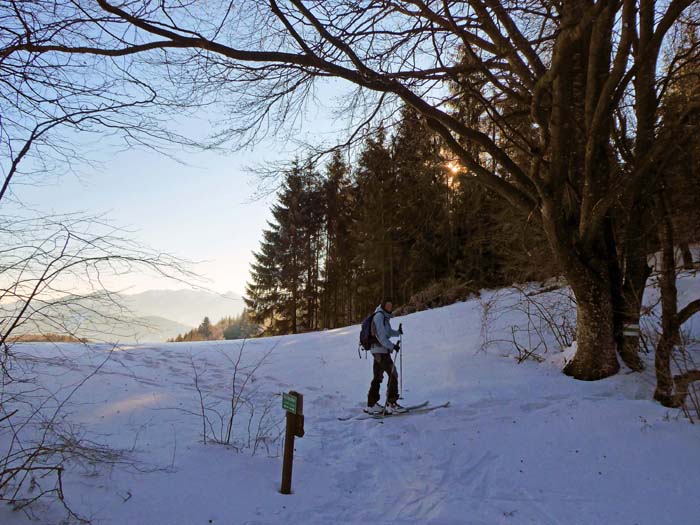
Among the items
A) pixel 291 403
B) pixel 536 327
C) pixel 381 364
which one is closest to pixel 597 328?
pixel 536 327

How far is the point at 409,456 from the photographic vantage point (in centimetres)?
501

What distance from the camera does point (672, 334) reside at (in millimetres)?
5254

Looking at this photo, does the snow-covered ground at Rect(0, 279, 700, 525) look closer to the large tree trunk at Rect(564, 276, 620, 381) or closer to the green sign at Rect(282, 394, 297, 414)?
the large tree trunk at Rect(564, 276, 620, 381)

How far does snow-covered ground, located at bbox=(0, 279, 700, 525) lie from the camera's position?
11.5 feet

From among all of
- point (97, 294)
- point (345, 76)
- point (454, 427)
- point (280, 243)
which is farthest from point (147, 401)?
point (280, 243)

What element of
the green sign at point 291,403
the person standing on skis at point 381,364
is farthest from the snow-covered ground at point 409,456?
the green sign at point 291,403

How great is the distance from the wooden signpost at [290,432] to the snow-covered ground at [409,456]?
0.15 metres

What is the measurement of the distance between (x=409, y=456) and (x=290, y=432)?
5.73 ft

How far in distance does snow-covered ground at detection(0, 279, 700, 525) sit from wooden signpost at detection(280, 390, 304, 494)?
0.15 m

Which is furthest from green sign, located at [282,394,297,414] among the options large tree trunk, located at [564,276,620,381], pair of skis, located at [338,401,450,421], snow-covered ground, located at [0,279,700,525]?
large tree trunk, located at [564,276,620,381]

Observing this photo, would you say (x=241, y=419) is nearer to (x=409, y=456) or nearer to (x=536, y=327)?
(x=409, y=456)

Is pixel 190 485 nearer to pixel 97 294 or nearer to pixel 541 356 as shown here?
pixel 97 294

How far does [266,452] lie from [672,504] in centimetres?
386

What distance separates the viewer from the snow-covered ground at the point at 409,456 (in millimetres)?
3496
